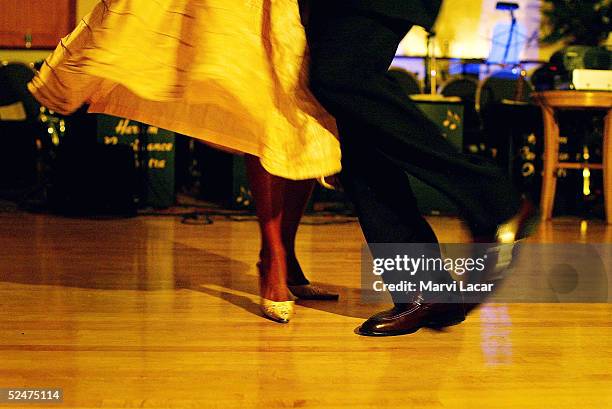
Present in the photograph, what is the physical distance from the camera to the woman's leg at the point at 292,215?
223 cm

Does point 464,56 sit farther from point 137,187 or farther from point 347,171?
point 347,171

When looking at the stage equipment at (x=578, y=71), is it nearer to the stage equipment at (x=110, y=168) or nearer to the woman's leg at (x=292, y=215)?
the stage equipment at (x=110, y=168)

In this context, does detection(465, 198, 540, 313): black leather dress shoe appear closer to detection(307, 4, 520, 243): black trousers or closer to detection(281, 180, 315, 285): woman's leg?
Result: detection(307, 4, 520, 243): black trousers

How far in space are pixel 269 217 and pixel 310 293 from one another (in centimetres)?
30

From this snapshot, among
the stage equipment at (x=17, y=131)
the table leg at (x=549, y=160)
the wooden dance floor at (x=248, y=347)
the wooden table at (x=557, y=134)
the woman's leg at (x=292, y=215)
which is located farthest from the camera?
the stage equipment at (x=17, y=131)

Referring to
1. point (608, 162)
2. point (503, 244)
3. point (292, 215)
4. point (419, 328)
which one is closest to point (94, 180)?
point (292, 215)

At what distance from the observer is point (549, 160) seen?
15.1 feet

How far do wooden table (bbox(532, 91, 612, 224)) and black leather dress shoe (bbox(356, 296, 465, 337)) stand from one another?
2.75 m

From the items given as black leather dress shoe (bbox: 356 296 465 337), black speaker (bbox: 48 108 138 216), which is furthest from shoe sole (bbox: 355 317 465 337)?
black speaker (bbox: 48 108 138 216)

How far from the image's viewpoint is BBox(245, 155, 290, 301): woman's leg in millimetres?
2031

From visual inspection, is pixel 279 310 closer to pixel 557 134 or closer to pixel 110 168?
pixel 110 168

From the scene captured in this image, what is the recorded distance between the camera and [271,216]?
2.05 meters

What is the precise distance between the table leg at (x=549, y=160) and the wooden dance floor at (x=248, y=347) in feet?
6.94

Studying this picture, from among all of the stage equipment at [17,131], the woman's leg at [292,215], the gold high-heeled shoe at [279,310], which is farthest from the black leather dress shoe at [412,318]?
the stage equipment at [17,131]
